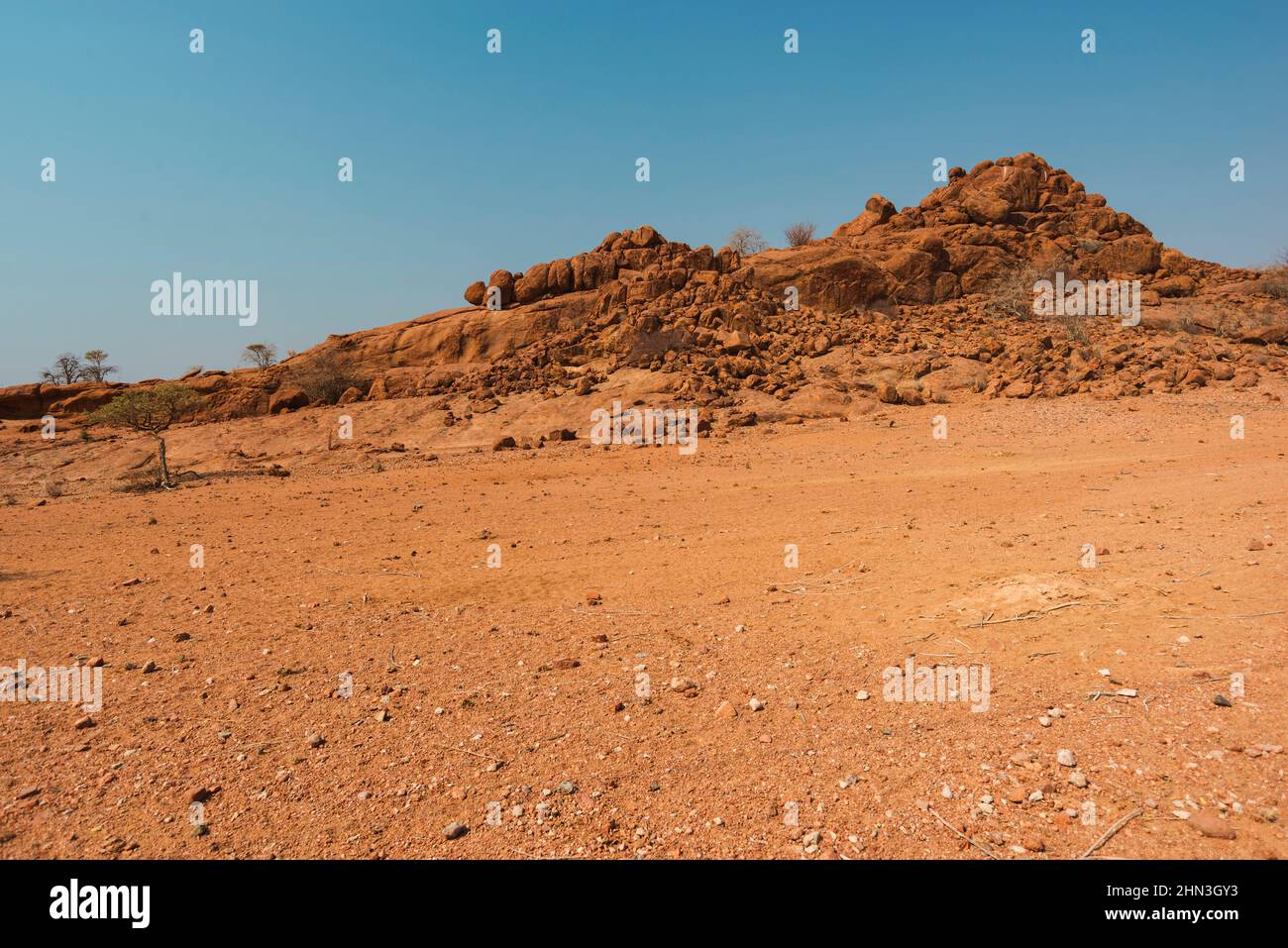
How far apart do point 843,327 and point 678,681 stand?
88.1ft

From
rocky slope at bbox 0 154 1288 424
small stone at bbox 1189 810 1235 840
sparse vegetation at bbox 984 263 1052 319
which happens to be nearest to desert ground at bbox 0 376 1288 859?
small stone at bbox 1189 810 1235 840

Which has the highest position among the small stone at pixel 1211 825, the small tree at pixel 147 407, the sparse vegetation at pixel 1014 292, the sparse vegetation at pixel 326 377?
the sparse vegetation at pixel 1014 292

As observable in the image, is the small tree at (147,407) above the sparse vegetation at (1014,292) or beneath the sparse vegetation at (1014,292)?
beneath

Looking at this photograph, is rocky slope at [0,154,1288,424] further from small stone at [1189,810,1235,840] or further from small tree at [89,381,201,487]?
small stone at [1189,810,1235,840]

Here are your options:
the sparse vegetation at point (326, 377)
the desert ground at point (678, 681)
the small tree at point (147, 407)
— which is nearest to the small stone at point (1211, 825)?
the desert ground at point (678, 681)

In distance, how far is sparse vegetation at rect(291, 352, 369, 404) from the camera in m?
29.3

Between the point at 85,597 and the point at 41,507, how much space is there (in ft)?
34.5

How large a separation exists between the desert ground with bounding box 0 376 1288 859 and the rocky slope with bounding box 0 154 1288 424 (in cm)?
1330

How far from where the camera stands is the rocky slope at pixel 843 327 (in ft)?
73.2

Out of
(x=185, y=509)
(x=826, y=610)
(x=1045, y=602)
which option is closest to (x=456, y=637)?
(x=826, y=610)

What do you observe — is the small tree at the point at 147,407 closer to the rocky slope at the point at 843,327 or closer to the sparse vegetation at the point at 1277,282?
the rocky slope at the point at 843,327

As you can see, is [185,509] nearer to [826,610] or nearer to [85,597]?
[85,597]

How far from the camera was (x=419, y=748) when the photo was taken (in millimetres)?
3709

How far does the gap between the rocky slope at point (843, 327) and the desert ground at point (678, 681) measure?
13.3 meters
